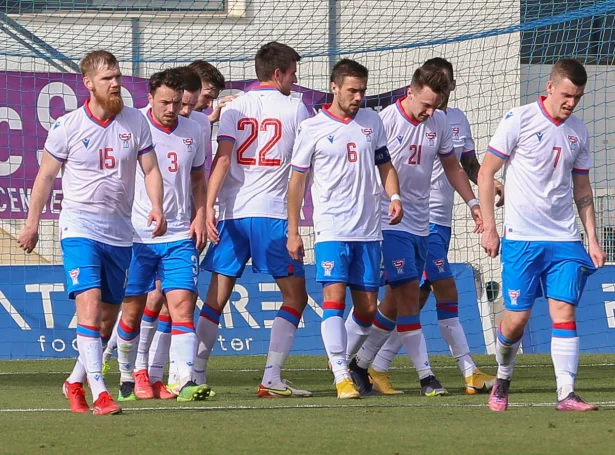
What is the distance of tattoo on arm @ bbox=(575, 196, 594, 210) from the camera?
707 cm

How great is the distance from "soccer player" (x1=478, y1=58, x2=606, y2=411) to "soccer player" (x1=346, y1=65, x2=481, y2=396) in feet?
4.21

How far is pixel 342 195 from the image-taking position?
25.6ft

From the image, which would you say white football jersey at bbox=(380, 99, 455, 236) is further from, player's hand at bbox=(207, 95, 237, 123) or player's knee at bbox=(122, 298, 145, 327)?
player's knee at bbox=(122, 298, 145, 327)

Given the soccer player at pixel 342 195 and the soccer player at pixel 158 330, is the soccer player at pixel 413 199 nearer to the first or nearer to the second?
the soccer player at pixel 342 195

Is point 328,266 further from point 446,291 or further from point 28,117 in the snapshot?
point 28,117

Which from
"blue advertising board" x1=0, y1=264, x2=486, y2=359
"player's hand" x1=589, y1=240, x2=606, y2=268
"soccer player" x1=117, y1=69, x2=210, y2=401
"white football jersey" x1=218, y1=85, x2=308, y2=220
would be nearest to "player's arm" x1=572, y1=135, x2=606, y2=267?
"player's hand" x1=589, y1=240, x2=606, y2=268

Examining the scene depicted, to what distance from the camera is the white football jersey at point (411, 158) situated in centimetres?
829

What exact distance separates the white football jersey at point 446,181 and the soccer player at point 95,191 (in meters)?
2.58

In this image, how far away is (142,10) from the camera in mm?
14594

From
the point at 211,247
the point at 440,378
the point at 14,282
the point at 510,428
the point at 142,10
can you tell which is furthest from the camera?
the point at 142,10

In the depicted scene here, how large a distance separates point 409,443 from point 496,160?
6.48 feet

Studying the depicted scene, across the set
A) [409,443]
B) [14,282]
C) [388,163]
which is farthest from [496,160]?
[14,282]

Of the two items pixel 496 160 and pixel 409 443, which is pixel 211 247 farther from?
pixel 409 443

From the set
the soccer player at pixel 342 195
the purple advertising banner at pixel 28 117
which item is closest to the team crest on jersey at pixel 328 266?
the soccer player at pixel 342 195
